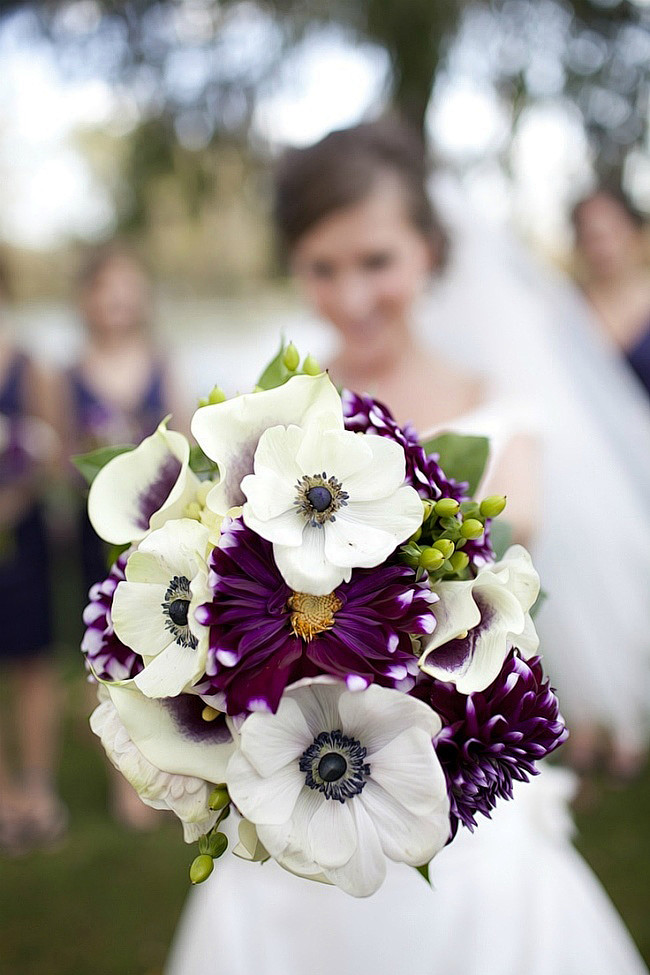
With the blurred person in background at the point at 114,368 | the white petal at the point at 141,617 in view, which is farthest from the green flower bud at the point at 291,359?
the blurred person in background at the point at 114,368

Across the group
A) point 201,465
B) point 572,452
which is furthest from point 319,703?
point 572,452

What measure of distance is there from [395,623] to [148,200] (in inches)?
263

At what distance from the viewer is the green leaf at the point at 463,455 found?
48.2 inches

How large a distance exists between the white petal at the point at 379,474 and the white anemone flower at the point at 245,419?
0.05 metres

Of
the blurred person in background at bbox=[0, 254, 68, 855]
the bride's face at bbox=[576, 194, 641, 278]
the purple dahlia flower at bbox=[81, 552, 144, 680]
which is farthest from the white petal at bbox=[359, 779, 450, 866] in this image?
the bride's face at bbox=[576, 194, 641, 278]

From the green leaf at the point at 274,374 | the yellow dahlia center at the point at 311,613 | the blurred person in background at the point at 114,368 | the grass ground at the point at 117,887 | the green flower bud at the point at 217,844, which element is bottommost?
the grass ground at the point at 117,887

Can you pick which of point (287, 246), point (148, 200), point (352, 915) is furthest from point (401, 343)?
point (148, 200)

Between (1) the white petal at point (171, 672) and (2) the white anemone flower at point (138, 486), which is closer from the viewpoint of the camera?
(1) the white petal at point (171, 672)

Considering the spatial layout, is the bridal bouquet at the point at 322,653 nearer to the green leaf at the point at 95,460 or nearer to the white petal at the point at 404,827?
the white petal at the point at 404,827

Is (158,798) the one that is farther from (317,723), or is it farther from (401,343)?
(401,343)

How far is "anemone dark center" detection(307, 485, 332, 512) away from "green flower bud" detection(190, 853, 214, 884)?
15.3 inches

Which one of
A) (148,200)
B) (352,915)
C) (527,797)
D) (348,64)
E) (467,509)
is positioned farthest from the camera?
(148,200)

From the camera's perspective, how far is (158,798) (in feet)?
3.07

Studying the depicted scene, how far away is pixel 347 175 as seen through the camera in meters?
1.96
